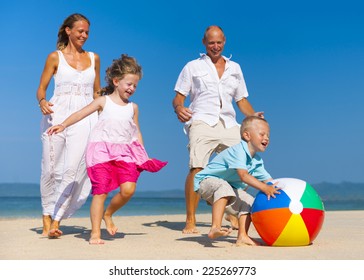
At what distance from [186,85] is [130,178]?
2.01 m

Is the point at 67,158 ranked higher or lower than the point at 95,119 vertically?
lower

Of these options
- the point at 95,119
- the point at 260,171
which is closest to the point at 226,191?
the point at 260,171

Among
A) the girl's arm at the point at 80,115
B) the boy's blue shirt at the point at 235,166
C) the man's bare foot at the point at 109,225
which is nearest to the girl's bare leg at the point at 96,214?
the man's bare foot at the point at 109,225

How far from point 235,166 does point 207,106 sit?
2100 mm

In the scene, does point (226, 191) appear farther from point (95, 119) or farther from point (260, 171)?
point (95, 119)

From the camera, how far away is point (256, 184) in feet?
21.2

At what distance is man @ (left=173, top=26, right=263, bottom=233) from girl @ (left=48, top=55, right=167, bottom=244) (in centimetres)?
107

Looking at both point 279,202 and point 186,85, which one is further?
point 186,85

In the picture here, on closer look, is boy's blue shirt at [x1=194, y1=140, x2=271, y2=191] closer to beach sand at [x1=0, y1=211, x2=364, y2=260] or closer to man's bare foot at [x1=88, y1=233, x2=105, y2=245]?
beach sand at [x1=0, y1=211, x2=364, y2=260]

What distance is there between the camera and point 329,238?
24.5 feet

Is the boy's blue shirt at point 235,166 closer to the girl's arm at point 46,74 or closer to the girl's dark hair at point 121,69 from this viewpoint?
the girl's dark hair at point 121,69

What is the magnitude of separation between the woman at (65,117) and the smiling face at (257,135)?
233 centimetres

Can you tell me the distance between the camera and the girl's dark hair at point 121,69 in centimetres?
745

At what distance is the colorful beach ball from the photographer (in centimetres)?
625
